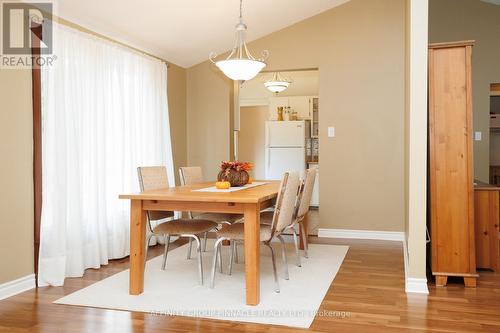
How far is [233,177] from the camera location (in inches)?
152

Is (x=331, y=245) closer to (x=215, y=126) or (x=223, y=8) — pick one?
(x=215, y=126)

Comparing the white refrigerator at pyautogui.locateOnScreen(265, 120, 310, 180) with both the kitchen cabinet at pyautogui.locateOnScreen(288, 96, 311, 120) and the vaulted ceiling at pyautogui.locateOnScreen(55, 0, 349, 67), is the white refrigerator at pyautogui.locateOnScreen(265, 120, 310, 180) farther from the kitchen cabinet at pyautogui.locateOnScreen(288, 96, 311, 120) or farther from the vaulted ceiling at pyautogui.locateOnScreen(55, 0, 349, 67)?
the vaulted ceiling at pyautogui.locateOnScreen(55, 0, 349, 67)

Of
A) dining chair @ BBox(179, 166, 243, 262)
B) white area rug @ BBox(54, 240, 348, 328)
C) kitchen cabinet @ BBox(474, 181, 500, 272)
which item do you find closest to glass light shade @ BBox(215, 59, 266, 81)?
dining chair @ BBox(179, 166, 243, 262)

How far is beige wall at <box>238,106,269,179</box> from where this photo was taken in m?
9.86

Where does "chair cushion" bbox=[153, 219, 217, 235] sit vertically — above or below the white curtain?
below

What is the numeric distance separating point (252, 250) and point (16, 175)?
185cm

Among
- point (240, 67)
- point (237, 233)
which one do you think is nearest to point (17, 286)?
point (237, 233)

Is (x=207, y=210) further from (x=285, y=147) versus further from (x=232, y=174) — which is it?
(x=285, y=147)

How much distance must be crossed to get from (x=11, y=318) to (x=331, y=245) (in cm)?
329

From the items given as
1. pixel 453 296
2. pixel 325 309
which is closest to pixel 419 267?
pixel 453 296

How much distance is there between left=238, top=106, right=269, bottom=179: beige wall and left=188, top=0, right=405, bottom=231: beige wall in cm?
403

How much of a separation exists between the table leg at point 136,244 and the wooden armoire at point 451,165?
7.26 feet

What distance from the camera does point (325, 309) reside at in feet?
9.59

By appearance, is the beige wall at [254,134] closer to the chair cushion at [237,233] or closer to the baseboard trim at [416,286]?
the chair cushion at [237,233]
